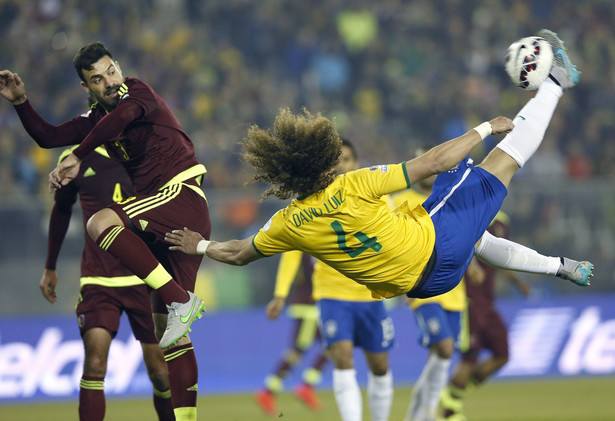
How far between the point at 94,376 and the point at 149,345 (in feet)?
2.10

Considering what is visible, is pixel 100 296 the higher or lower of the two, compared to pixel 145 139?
lower

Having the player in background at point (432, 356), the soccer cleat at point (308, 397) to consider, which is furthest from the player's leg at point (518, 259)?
the soccer cleat at point (308, 397)

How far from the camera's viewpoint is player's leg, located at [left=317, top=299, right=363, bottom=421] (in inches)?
297

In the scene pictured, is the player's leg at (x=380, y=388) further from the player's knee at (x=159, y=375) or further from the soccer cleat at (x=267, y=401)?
the soccer cleat at (x=267, y=401)

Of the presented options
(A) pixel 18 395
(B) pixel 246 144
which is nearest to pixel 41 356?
(A) pixel 18 395

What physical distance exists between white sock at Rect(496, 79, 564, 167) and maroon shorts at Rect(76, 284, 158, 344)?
2980 millimetres

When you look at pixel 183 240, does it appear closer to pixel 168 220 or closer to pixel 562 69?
pixel 168 220

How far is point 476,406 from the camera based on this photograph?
1097 centimetres

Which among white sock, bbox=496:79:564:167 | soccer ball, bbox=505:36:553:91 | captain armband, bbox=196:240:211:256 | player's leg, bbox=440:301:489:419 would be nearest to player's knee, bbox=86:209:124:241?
captain armband, bbox=196:240:211:256

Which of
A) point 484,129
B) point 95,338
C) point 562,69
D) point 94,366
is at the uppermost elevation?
point 562,69

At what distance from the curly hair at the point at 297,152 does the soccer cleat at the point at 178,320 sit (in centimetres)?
95

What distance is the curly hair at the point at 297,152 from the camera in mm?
5434

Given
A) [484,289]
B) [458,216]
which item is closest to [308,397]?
[484,289]

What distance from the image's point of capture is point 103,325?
664 centimetres
